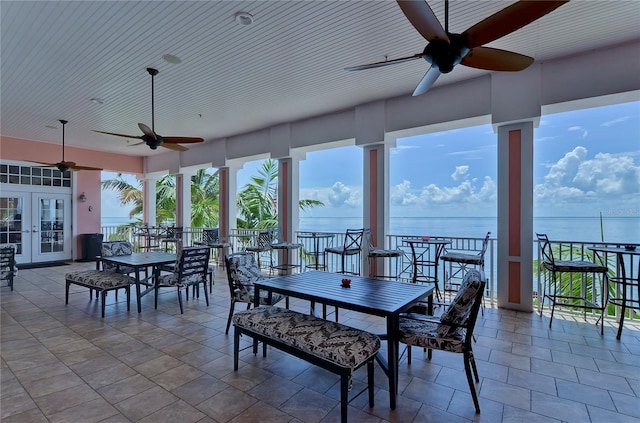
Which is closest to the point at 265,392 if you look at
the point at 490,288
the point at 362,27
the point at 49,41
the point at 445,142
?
the point at 362,27

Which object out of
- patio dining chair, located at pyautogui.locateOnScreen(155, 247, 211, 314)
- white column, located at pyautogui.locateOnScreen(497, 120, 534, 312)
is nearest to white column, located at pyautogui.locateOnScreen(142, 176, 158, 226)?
patio dining chair, located at pyautogui.locateOnScreen(155, 247, 211, 314)

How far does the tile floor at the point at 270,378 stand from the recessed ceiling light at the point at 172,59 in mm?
3332

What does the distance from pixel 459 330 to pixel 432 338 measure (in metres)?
0.22

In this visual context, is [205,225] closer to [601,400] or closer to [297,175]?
[297,175]

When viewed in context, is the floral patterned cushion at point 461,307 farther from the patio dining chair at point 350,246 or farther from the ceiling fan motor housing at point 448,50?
the patio dining chair at point 350,246

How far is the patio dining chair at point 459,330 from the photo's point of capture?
2209mm

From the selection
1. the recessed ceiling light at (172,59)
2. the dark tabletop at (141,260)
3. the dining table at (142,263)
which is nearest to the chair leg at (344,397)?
the dining table at (142,263)

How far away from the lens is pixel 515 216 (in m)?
4.57

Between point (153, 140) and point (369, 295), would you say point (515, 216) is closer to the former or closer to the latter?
point (369, 295)

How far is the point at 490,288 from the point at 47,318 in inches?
250

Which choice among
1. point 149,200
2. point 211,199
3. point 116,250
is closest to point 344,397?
point 116,250

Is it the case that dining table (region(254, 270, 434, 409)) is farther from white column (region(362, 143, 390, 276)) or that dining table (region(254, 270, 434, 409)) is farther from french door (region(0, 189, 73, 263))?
french door (region(0, 189, 73, 263))

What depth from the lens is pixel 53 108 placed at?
5.78 m

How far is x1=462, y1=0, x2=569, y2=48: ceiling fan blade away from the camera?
1904 mm
